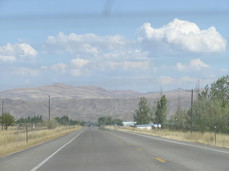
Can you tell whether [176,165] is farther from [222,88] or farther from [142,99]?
[142,99]

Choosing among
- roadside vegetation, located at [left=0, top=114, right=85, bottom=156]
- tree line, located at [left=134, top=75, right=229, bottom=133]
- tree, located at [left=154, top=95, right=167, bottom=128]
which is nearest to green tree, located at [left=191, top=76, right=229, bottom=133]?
tree line, located at [left=134, top=75, right=229, bottom=133]

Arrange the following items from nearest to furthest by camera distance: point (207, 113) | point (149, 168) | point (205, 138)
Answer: point (149, 168) → point (205, 138) → point (207, 113)

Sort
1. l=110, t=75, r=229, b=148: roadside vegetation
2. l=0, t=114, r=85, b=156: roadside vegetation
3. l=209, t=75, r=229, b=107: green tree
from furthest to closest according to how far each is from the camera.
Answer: l=209, t=75, r=229, b=107: green tree → l=110, t=75, r=229, b=148: roadside vegetation → l=0, t=114, r=85, b=156: roadside vegetation

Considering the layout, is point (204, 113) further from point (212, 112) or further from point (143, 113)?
point (143, 113)

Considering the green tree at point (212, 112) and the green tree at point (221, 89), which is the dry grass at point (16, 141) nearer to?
the green tree at point (212, 112)

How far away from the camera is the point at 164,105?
330 feet

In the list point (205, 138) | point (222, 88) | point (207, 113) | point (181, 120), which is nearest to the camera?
point (205, 138)

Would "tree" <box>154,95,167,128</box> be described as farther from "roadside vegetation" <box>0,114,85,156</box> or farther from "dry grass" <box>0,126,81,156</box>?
"dry grass" <box>0,126,81,156</box>

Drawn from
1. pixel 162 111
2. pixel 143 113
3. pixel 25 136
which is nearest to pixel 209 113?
pixel 162 111

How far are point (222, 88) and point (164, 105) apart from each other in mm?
13435

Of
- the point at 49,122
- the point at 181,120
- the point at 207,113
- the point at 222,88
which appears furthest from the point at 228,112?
the point at 49,122

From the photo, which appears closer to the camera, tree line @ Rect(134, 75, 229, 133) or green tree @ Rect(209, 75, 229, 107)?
tree line @ Rect(134, 75, 229, 133)

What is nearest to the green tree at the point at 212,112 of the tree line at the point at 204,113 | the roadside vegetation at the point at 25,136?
the tree line at the point at 204,113

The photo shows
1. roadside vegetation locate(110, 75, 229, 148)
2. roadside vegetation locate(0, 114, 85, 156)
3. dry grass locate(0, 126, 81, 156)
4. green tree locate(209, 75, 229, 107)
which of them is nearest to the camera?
dry grass locate(0, 126, 81, 156)
